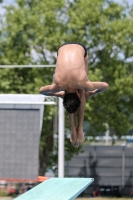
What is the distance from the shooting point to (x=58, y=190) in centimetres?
1600

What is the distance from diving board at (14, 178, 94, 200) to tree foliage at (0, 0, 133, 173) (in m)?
18.5

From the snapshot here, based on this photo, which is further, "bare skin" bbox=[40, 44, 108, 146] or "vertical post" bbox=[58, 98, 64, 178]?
"vertical post" bbox=[58, 98, 64, 178]

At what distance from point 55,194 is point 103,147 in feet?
70.8

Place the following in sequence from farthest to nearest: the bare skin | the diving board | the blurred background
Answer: the blurred background < the diving board < the bare skin

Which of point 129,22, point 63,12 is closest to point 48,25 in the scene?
point 63,12

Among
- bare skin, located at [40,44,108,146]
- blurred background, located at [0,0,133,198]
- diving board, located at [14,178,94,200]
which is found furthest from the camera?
blurred background, located at [0,0,133,198]

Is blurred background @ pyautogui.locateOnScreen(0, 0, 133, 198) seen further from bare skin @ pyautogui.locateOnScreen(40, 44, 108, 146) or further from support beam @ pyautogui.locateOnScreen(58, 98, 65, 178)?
bare skin @ pyautogui.locateOnScreen(40, 44, 108, 146)

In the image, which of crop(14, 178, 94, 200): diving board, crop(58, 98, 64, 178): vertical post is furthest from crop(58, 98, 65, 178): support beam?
crop(14, 178, 94, 200): diving board

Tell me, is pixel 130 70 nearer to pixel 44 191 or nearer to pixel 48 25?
pixel 48 25

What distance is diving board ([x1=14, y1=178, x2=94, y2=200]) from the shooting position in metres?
15.0

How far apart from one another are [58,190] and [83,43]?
21234 mm

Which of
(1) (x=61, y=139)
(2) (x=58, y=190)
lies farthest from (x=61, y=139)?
(2) (x=58, y=190)

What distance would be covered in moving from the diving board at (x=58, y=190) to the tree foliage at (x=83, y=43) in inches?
730

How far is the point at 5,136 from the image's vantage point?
82.9ft
